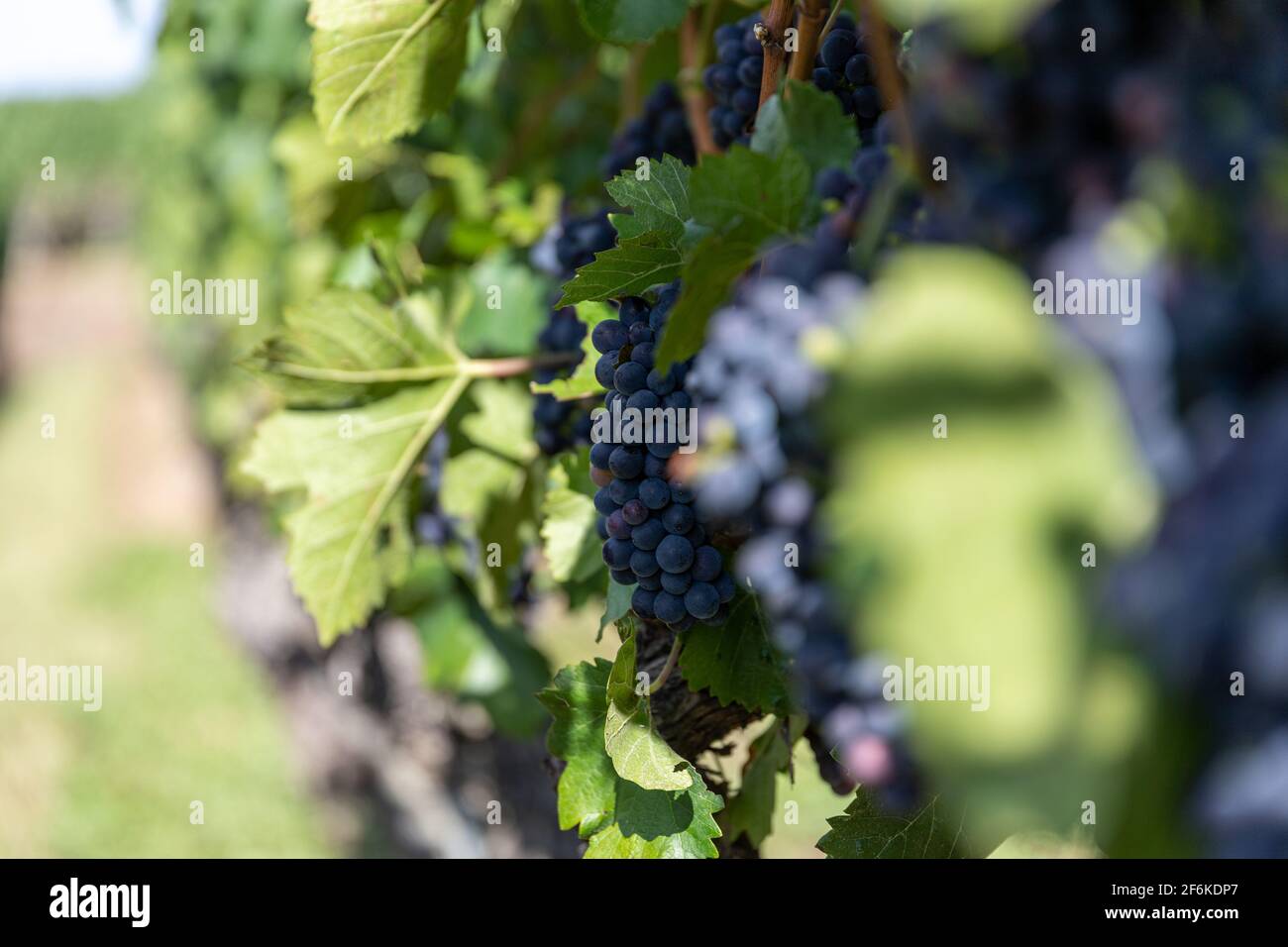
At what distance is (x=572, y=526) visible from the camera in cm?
133

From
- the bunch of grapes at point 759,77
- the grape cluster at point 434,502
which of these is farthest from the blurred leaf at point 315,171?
the bunch of grapes at point 759,77

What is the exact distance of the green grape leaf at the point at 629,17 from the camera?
1220mm

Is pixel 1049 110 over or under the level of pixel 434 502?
over

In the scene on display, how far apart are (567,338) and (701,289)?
692 mm

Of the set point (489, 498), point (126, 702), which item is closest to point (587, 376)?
point (489, 498)

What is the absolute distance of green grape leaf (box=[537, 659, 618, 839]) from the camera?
1.21 metres

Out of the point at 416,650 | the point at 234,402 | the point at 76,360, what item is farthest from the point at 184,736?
the point at 76,360

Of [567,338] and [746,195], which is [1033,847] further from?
[746,195]

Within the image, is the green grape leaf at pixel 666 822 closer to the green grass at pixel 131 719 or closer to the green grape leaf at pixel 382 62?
the green grape leaf at pixel 382 62

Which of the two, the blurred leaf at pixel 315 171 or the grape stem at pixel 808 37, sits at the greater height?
the blurred leaf at pixel 315 171

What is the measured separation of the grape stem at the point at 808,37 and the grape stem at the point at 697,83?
0.26m

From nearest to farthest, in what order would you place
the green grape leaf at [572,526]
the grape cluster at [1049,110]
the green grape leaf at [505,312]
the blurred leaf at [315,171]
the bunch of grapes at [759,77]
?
the grape cluster at [1049,110]
the bunch of grapes at [759,77]
the green grape leaf at [572,526]
the green grape leaf at [505,312]
the blurred leaf at [315,171]

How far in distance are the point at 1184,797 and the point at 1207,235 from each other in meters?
0.27

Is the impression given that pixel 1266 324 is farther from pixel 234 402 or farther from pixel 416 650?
pixel 234 402
